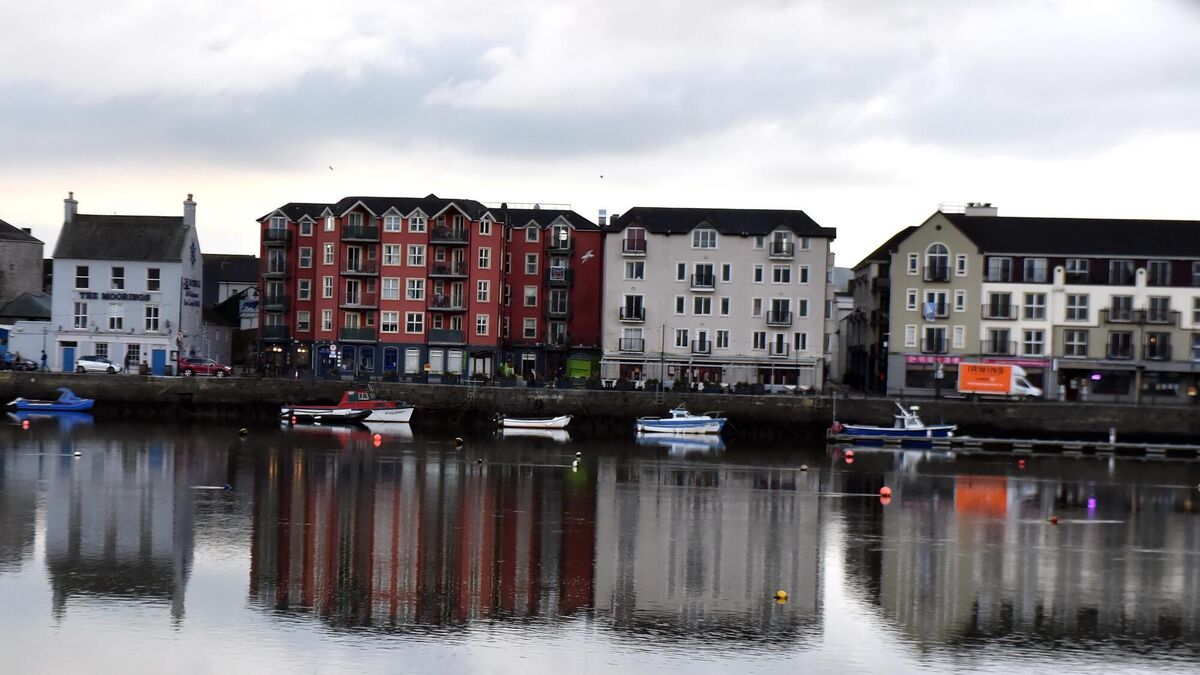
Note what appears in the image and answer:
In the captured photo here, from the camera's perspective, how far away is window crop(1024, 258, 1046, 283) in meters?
89.4

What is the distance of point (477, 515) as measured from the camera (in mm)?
45250

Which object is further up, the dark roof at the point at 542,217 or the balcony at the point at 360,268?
the dark roof at the point at 542,217

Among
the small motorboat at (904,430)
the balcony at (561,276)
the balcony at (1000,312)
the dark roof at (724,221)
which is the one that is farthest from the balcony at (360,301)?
the balcony at (1000,312)

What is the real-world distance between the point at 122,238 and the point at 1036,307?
62534 millimetres

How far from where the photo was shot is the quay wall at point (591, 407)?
261 ft

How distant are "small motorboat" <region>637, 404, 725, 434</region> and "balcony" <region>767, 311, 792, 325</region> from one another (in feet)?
45.0

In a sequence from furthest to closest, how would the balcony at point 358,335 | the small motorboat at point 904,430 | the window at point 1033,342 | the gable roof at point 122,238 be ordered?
1. the gable roof at point 122,238
2. the balcony at point 358,335
3. the window at point 1033,342
4. the small motorboat at point 904,430

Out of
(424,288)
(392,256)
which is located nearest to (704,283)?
(424,288)

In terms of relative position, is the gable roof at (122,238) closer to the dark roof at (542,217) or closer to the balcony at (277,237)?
the balcony at (277,237)

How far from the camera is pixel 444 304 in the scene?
306 feet

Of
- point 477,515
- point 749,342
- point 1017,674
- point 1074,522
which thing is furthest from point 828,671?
point 749,342

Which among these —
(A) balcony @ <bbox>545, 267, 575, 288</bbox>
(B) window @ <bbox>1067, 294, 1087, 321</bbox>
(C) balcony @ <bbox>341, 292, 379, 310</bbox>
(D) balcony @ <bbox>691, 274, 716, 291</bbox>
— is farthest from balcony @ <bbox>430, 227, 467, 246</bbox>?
(B) window @ <bbox>1067, 294, 1087, 321</bbox>

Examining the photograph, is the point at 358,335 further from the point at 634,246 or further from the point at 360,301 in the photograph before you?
the point at 634,246

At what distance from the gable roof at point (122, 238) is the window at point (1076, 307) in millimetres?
60183
